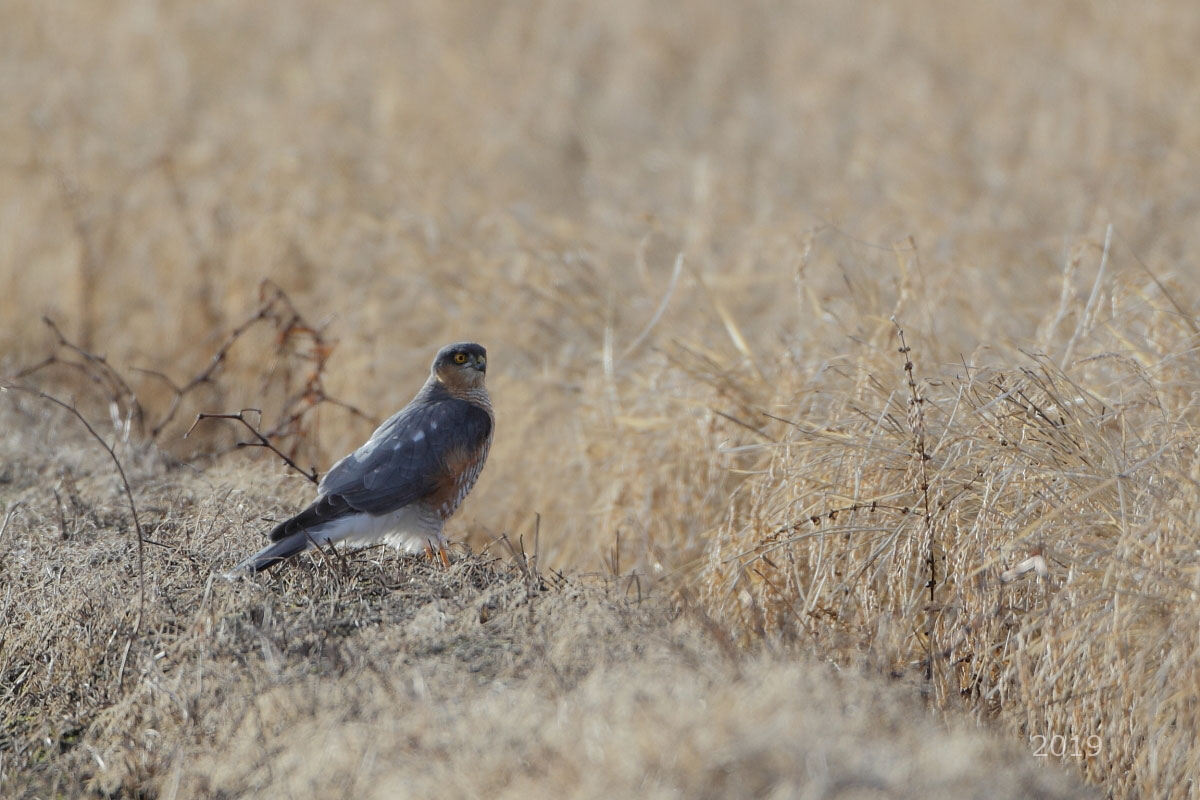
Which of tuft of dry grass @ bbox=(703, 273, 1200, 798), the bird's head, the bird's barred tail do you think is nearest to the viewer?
tuft of dry grass @ bbox=(703, 273, 1200, 798)

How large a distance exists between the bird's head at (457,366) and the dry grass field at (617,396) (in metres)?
0.62

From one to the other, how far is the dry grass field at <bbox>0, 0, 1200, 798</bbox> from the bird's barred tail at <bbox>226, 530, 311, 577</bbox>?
0.07m

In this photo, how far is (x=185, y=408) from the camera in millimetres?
6406

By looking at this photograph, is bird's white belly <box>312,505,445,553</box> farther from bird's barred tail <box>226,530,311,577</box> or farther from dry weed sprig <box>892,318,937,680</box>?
dry weed sprig <box>892,318,937,680</box>

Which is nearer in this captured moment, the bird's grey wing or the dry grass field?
the dry grass field

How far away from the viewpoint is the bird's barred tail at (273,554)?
3.05 m

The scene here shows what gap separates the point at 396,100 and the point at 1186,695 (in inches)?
313

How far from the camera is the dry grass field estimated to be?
8.31 ft

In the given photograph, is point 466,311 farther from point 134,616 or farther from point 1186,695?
point 1186,695

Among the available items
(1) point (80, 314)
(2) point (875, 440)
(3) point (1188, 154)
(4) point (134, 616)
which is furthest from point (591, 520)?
(3) point (1188, 154)

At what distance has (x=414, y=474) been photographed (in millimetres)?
3588

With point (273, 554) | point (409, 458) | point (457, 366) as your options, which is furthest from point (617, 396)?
point (273, 554)

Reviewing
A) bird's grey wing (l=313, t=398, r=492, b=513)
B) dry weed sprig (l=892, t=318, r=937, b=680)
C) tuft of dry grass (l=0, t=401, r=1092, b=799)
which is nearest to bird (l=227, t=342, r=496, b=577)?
bird's grey wing (l=313, t=398, r=492, b=513)

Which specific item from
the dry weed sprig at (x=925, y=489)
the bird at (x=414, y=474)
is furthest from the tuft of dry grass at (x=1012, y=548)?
the bird at (x=414, y=474)
